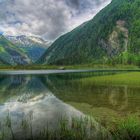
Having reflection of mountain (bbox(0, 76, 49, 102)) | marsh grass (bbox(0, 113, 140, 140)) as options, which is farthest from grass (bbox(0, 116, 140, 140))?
reflection of mountain (bbox(0, 76, 49, 102))

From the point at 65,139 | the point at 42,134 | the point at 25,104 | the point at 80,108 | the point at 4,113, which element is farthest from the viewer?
the point at 25,104

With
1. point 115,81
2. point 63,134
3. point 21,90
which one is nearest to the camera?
point 63,134

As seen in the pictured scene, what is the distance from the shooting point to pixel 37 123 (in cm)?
2995

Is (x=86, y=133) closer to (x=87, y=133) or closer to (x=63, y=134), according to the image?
(x=87, y=133)

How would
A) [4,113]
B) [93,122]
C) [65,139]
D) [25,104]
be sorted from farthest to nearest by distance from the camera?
[25,104] → [4,113] → [93,122] → [65,139]

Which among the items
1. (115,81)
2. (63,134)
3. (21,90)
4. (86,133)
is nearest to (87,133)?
(86,133)

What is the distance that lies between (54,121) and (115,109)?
37.8 feet

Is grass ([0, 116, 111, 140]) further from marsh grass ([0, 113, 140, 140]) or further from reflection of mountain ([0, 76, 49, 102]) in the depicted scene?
reflection of mountain ([0, 76, 49, 102])

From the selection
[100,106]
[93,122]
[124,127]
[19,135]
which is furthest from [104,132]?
[100,106]

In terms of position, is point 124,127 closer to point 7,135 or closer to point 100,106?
point 7,135

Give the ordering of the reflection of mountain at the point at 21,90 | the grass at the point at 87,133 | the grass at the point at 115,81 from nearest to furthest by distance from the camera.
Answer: the grass at the point at 87,133, the reflection of mountain at the point at 21,90, the grass at the point at 115,81

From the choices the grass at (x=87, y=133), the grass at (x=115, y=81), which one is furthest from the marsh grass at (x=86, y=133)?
the grass at (x=115, y=81)

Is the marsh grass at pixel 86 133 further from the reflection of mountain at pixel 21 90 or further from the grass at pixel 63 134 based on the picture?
the reflection of mountain at pixel 21 90

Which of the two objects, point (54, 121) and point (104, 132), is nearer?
point (104, 132)
